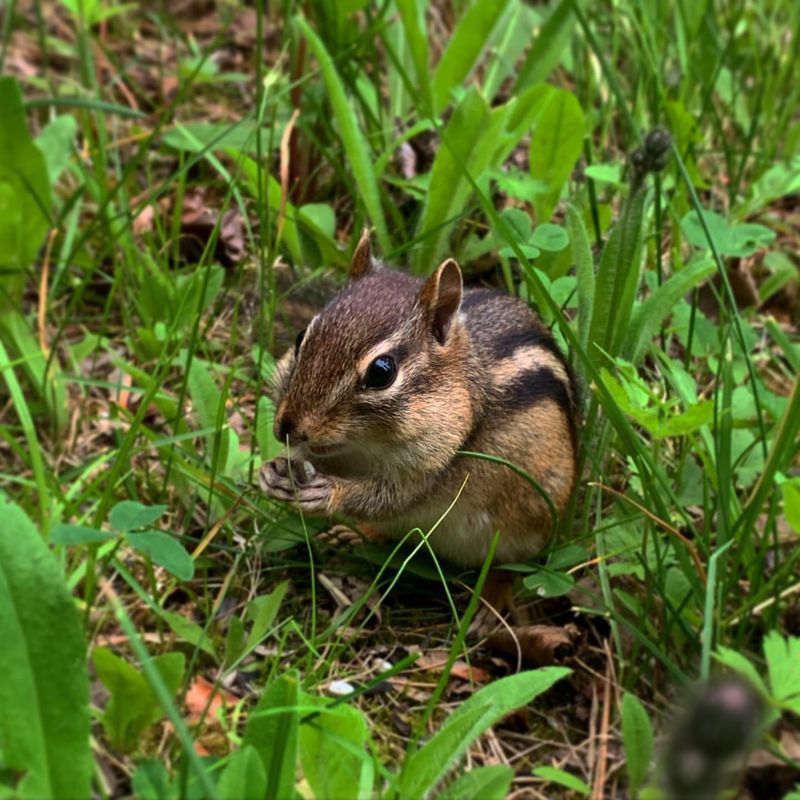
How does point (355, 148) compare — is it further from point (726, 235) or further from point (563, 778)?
point (563, 778)

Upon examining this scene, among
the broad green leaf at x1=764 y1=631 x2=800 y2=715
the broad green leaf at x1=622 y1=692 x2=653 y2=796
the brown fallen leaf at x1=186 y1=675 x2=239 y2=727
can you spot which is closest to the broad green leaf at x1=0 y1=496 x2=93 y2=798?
the brown fallen leaf at x1=186 y1=675 x2=239 y2=727

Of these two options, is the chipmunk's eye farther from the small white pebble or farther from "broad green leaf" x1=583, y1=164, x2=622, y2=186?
"broad green leaf" x1=583, y1=164, x2=622, y2=186

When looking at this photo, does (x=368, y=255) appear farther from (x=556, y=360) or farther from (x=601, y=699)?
(x=601, y=699)

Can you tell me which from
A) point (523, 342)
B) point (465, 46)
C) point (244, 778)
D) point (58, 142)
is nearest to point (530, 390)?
point (523, 342)

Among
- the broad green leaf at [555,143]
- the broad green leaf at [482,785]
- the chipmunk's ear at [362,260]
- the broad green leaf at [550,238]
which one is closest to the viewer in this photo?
the broad green leaf at [482,785]

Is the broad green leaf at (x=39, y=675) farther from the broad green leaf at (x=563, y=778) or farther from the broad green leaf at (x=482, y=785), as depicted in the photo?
the broad green leaf at (x=563, y=778)

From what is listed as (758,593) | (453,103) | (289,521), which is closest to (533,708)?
(758,593)

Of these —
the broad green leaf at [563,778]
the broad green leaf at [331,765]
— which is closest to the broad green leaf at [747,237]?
the broad green leaf at [563,778]
